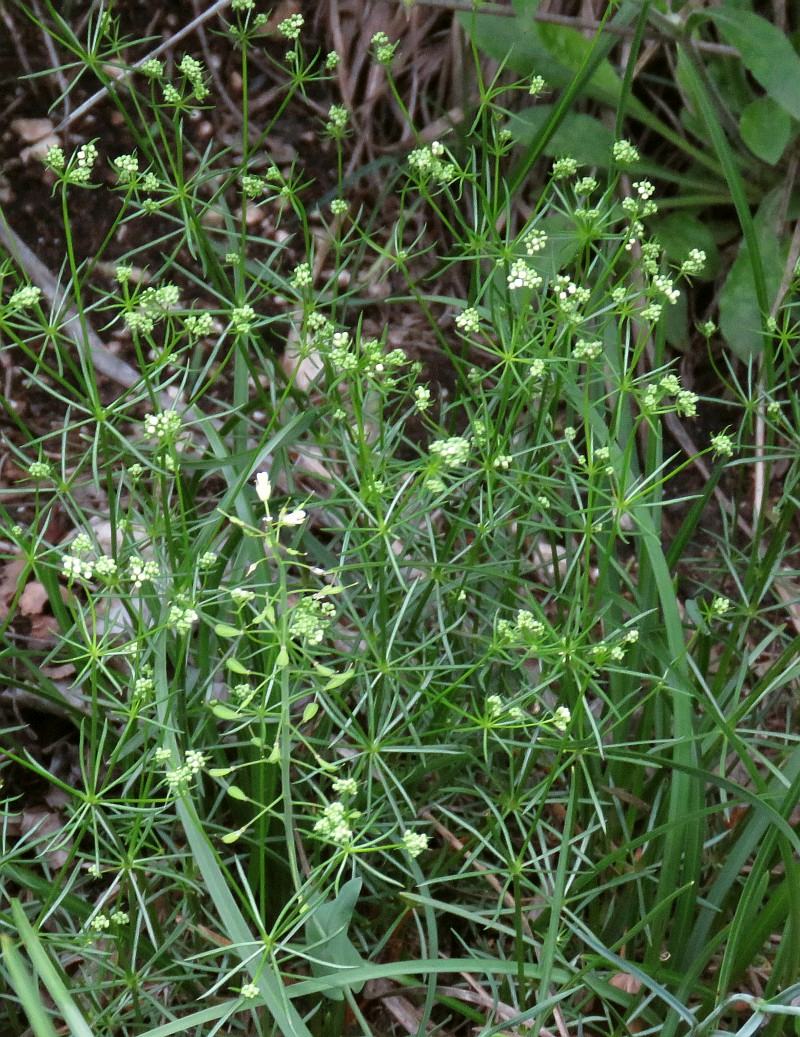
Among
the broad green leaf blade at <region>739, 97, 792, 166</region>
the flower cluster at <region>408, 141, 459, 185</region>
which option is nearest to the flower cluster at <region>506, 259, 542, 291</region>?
the flower cluster at <region>408, 141, 459, 185</region>

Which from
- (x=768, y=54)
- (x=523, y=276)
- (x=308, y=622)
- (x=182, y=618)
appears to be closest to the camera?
(x=308, y=622)

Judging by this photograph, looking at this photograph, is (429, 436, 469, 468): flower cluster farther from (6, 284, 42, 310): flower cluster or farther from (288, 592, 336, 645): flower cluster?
(6, 284, 42, 310): flower cluster

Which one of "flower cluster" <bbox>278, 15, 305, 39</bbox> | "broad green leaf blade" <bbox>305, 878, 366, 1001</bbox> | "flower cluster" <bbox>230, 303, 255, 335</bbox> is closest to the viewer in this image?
"broad green leaf blade" <bbox>305, 878, 366, 1001</bbox>

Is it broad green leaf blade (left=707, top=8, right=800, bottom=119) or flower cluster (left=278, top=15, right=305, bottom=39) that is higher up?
flower cluster (left=278, top=15, right=305, bottom=39)

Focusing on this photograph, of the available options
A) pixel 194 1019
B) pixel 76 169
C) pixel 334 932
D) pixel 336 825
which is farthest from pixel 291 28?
pixel 194 1019

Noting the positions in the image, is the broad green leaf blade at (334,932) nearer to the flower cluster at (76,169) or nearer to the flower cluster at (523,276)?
the flower cluster at (523,276)

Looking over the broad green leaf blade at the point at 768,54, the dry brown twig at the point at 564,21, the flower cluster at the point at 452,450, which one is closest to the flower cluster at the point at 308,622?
the flower cluster at the point at 452,450

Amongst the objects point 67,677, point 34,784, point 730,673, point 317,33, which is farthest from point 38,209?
point 730,673

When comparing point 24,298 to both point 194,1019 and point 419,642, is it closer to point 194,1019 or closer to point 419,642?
point 419,642

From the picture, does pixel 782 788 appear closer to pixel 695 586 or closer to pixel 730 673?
pixel 730 673
